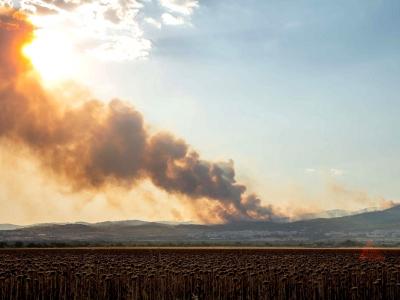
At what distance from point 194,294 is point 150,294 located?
271cm

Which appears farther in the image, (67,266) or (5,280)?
(67,266)

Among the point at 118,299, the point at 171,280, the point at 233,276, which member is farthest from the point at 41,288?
the point at 233,276

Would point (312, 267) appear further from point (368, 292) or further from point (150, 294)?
point (150, 294)

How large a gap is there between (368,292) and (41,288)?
20.1 meters

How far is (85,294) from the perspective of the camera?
35.4 meters

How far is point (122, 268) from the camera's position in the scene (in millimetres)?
40125

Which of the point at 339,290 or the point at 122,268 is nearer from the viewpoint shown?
the point at 339,290

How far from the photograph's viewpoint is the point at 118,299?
34875 mm

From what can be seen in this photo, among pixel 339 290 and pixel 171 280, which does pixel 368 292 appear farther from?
pixel 171 280

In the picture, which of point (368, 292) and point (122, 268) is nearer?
point (368, 292)

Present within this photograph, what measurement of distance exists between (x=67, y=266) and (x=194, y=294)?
10938mm

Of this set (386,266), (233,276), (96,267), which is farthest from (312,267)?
(96,267)

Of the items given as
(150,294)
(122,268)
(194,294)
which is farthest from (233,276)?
(122,268)

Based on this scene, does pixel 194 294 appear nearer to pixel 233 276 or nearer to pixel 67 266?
pixel 233 276
